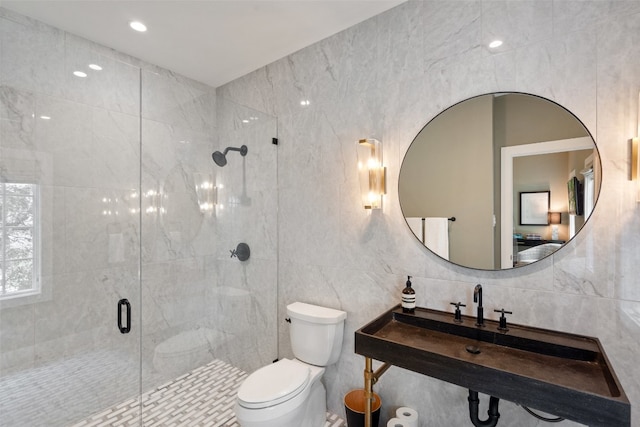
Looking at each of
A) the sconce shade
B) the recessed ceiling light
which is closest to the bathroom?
the sconce shade

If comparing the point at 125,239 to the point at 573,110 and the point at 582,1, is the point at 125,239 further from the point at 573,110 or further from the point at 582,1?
the point at 582,1

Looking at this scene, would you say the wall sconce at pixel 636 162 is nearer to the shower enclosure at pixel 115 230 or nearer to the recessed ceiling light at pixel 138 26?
the shower enclosure at pixel 115 230

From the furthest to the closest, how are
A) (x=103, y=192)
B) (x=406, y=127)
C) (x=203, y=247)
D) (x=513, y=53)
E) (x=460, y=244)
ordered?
(x=203, y=247)
(x=103, y=192)
(x=406, y=127)
(x=460, y=244)
(x=513, y=53)

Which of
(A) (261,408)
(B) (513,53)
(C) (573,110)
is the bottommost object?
(A) (261,408)

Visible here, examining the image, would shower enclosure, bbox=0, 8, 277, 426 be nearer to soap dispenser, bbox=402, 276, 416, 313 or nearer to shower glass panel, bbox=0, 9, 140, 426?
shower glass panel, bbox=0, 9, 140, 426

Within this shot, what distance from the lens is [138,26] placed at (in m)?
2.13

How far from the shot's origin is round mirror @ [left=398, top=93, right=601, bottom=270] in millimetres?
1435

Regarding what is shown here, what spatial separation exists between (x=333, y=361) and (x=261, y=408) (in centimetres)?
59

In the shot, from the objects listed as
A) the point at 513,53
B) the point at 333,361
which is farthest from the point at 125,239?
the point at 513,53

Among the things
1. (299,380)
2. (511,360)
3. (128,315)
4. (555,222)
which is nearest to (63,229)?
(128,315)

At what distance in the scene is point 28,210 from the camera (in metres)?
1.76

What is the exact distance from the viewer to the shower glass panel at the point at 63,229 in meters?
1.74

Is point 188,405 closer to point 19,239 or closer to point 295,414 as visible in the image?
point 295,414

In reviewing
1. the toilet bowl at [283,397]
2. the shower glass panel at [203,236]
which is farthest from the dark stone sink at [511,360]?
the shower glass panel at [203,236]
